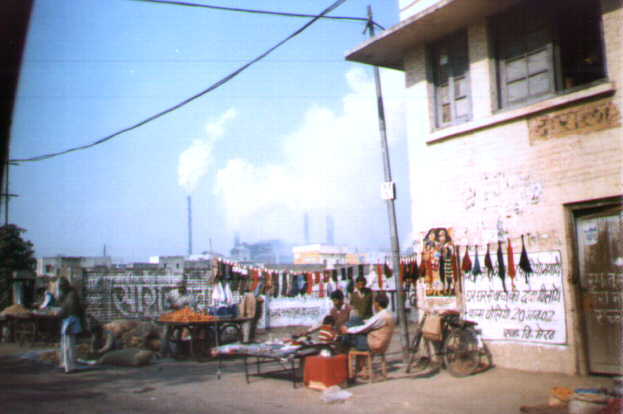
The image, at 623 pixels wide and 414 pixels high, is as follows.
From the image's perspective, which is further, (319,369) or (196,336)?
(196,336)

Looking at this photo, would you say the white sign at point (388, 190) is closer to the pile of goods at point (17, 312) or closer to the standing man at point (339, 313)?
the standing man at point (339, 313)

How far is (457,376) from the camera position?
949 cm

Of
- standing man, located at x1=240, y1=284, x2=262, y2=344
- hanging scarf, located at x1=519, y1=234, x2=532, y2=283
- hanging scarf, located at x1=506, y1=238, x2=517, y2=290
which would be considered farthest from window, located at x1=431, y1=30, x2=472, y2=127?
standing man, located at x1=240, y1=284, x2=262, y2=344

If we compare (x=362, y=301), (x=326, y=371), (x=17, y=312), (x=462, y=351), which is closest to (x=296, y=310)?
(x=17, y=312)

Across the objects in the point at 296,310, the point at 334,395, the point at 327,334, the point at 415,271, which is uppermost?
the point at 415,271

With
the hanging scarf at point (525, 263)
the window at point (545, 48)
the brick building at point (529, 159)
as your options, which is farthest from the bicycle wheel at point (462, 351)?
the window at point (545, 48)

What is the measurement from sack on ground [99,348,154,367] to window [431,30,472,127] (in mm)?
7970

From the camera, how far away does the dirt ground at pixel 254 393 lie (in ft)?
24.7

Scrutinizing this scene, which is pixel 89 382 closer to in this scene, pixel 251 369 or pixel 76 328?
pixel 76 328

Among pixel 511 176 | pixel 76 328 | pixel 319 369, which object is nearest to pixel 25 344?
pixel 76 328

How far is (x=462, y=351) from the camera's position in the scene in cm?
984

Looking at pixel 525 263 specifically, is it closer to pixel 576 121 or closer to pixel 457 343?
pixel 457 343

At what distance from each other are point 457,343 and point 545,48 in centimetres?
530

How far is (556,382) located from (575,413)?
7.67ft
